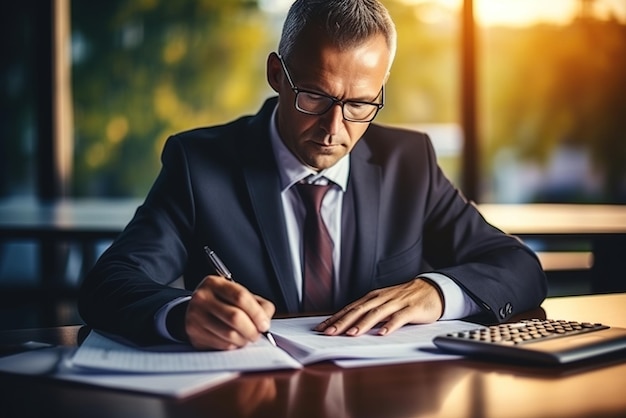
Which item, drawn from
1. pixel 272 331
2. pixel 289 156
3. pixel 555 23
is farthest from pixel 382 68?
pixel 555 23

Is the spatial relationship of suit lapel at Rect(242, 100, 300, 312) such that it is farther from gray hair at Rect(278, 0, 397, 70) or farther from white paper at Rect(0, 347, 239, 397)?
white paper at Rect(0, 347, 239, 397)

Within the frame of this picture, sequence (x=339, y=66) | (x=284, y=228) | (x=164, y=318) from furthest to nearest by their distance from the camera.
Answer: (x=284, y=228)
(x=339, y=66)
(x=164, y=318)

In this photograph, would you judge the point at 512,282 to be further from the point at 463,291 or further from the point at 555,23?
the point at 555,23

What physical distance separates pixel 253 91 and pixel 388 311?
417 cm

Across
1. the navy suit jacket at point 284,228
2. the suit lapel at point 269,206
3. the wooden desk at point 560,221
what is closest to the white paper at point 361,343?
the navy suit jacket at point 284,228

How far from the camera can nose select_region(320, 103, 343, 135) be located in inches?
72.3

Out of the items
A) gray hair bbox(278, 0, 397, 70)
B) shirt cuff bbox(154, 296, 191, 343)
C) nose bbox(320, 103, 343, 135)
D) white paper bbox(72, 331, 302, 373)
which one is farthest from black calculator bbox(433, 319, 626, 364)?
gray hair bbox(278, 0, 397, 70)

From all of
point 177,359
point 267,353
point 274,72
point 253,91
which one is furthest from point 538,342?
point 253,91

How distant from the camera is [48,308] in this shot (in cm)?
454

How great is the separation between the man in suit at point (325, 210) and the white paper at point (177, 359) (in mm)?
198

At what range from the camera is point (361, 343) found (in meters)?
1.36

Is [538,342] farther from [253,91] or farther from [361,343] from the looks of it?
[253,91]

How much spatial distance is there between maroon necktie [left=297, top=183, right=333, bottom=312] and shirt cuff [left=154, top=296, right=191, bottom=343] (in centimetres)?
59

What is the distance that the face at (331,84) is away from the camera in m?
1.84
